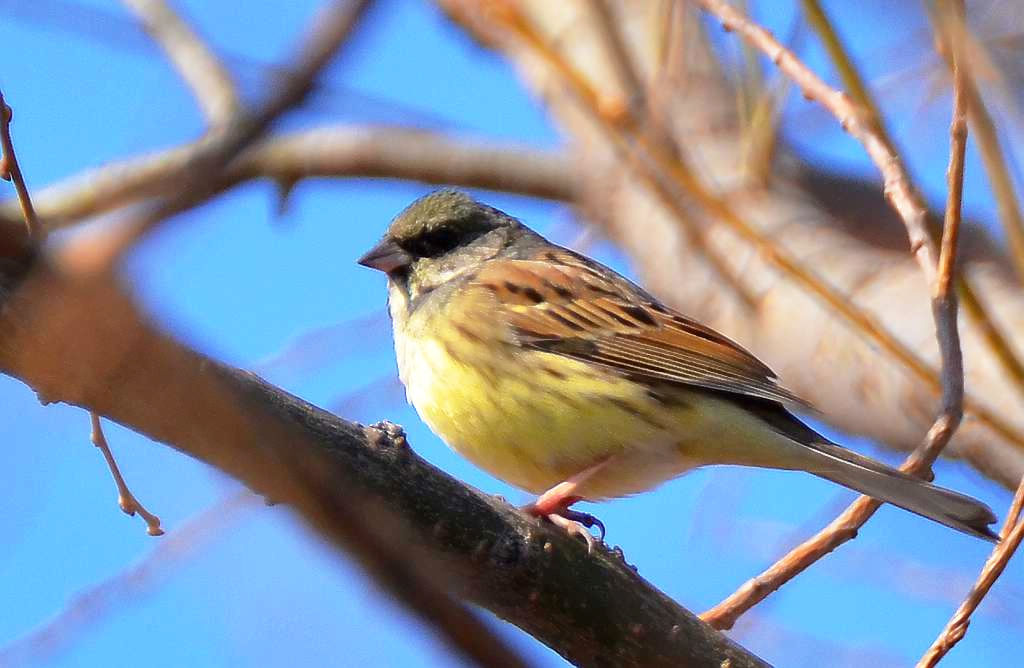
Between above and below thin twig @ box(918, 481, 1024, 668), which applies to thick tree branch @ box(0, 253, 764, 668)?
below

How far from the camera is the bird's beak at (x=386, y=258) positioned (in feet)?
12.9

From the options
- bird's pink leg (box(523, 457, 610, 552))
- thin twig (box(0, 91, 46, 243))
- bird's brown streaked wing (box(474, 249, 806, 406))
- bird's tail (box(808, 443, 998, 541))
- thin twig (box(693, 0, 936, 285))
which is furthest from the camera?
bird's brown streaked wing (box(474, 249, 806, 406))

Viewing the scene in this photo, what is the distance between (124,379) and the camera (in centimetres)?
52

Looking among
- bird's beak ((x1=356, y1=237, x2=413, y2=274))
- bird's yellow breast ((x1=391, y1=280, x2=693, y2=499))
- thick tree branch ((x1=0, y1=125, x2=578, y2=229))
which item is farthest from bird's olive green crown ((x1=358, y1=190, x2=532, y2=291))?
thick tree branch ((x1=0, y1=125, x2=578, y2=229))

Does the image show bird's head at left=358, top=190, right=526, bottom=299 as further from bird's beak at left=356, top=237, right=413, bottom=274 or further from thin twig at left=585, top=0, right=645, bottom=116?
thin twig at left=585, top=0, right=645, bottom=116

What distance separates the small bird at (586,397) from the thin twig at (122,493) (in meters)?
1.03

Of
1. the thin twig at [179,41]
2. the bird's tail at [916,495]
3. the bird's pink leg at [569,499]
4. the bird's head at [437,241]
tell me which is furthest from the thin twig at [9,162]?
the thin twig at [179,41]

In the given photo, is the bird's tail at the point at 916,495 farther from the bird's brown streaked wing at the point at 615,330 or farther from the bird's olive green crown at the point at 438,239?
the bird's olive green crown at the point at 438,239

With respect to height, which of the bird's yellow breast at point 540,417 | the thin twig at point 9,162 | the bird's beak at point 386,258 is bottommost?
the thin twig at point 9,162

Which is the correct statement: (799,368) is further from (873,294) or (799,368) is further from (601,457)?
(601,457)

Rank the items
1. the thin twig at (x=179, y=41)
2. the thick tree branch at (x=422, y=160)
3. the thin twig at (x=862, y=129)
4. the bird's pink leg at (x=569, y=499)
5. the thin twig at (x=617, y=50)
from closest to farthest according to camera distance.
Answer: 1. the thin twig at (x=862, y=129)
2. the bird's pink leg at (x=569, y=499)
3. the thin twig at (x=617, y=50)
4. the thin twig at (x=179, y=41)
5. the thick tree branch at (x=422, y=160)

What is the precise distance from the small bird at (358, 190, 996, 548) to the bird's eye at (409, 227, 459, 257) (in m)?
0.33

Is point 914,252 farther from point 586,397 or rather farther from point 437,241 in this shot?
point 437,241

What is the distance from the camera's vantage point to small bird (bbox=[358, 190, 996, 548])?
10.3ft
